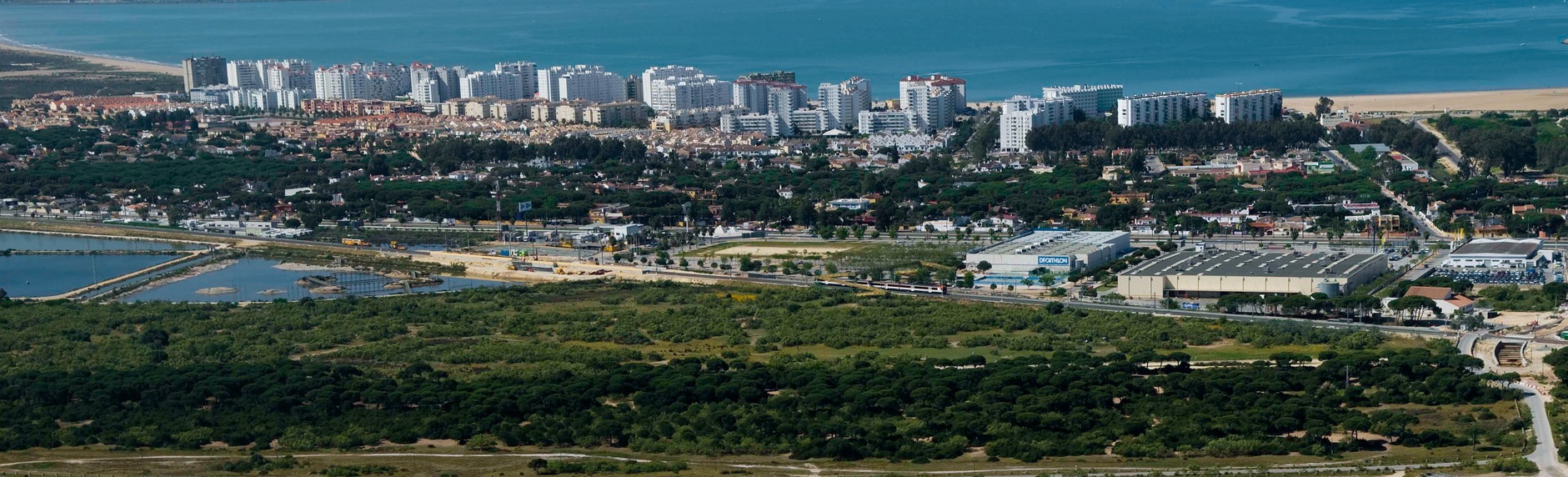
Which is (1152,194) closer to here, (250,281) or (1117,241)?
(1117,241)

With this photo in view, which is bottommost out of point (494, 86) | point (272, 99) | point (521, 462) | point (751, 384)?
point (521, 462)

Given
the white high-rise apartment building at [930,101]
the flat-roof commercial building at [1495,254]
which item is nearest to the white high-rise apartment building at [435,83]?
the white high-rise apartment building at [930,101]

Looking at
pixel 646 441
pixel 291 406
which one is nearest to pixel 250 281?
pixel 291 406

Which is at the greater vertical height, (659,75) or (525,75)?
(525,75)

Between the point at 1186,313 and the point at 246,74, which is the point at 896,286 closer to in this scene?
the point at 1186,313

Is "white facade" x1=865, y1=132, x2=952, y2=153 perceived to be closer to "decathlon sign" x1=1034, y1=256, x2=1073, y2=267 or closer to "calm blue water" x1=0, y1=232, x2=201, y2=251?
"calm blue water" x1=0, y1=232, x2=201, y2=251

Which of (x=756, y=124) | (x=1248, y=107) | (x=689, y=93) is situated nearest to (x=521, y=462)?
(x=1248, y=107)

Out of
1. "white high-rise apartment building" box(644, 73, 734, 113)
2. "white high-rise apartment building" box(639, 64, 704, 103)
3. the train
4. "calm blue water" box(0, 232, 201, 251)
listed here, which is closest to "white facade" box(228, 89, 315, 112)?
"white high-rise apartment building" box(639, 64, 704, 103)
